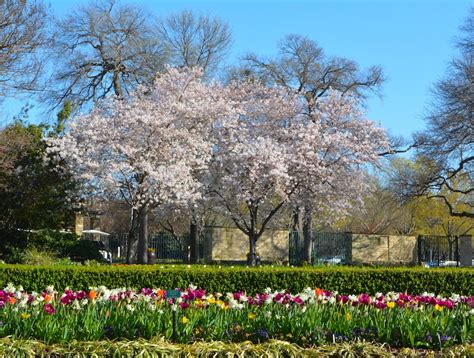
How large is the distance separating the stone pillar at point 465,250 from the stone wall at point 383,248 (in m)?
3.02

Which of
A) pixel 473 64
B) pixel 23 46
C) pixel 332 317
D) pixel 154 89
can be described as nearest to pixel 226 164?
pixel 154 89

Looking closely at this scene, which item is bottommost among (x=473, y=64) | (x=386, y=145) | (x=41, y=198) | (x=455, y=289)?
(x=455, y=289)

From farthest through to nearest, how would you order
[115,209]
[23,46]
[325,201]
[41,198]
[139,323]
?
1. [115,209]
2. [325,201]
3. [41,198]
4. [23,46]
5. [139,323]

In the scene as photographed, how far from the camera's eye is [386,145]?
94.1 ft

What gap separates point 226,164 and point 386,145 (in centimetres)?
743

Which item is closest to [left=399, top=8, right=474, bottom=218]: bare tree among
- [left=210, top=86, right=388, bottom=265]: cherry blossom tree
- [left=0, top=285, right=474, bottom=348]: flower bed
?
[left=210, top=86, right=388, bottom=265]: cherry blossom tree

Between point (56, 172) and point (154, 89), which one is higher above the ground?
point (154, 89)

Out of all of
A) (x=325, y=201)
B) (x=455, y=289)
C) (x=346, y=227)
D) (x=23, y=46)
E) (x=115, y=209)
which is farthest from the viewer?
(x=346, y=227)

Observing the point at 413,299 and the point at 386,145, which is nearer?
the point at 413,299

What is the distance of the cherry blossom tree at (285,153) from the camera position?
80.3ft

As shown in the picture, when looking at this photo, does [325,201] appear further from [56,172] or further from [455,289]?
[455,289]

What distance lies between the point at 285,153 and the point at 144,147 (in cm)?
Result: 526

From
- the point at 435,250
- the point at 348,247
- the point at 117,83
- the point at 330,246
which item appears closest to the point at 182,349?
the point at 117,83

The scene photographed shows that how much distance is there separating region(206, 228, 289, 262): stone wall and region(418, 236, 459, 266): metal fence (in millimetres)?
6849
